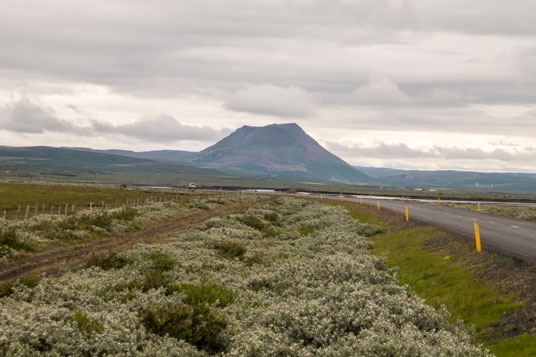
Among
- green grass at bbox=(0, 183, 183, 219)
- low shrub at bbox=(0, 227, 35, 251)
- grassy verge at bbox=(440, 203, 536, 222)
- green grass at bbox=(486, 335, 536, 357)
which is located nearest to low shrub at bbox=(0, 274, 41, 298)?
low shrub at bbox=(0, 227, 35, 251)

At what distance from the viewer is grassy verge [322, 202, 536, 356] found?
32.7 ft

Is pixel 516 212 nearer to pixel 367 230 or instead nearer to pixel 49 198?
pixel 367 230

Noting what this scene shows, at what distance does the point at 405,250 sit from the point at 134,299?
593 inches

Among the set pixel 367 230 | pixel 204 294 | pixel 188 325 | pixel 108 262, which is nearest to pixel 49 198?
pixel 367 230

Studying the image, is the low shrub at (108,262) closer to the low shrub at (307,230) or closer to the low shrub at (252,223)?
the low shrub at (307,230)

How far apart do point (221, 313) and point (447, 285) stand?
7.81m

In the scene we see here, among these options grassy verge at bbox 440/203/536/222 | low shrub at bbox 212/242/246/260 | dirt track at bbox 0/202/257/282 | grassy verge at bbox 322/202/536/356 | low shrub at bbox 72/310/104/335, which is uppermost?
grassy verge at bbox 440/203/536/222

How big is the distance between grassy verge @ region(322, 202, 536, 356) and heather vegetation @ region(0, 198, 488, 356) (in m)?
0.88

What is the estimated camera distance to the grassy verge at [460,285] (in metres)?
9.96

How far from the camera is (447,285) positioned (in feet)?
48.8

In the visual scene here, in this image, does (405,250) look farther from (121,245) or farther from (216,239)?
(121,245)

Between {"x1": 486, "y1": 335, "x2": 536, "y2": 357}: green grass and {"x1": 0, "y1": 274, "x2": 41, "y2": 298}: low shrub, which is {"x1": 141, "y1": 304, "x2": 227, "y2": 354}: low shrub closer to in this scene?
{"x1": 0, "y1": 274, "x2": 41, "y2": 298}: low shrub

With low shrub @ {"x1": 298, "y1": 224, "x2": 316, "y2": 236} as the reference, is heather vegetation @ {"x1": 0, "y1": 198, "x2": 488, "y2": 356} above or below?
above

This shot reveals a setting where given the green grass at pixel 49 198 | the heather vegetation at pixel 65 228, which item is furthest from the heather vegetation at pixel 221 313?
the green grass at pixel 49 198
